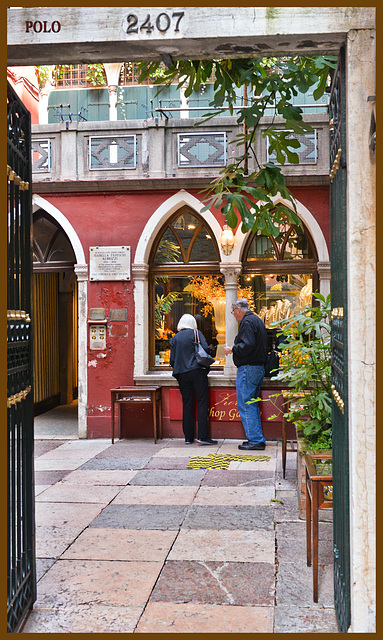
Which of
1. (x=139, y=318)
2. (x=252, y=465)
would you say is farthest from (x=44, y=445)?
(x=252, y=465)

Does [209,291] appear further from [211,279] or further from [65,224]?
[65,224]

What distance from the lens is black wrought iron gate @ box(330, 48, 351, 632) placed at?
335 centimetres

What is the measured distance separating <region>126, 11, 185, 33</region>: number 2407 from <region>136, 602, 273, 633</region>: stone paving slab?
3243mm

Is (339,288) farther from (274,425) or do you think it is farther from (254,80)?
(274,425)

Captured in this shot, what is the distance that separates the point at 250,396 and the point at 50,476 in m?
2.98

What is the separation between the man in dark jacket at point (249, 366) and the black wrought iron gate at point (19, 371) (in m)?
5.12

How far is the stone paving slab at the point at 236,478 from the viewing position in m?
7.11

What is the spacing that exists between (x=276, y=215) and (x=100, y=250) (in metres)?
5.08

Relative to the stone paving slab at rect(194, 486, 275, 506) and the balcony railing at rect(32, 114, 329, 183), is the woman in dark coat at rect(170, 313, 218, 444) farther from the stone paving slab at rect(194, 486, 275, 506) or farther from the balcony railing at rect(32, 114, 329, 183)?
the stone paving slab at rect(194, 486, 275, 506)

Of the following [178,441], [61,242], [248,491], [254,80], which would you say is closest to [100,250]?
[61,242]

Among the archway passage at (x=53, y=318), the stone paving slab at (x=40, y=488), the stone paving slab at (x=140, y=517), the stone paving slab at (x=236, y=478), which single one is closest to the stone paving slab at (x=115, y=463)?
the stone paving slab at (x=40, y=488)

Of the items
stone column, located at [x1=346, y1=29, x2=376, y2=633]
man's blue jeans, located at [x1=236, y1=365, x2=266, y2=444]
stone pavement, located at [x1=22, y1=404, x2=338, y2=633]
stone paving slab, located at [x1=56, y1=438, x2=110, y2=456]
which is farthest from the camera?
stone paving slab, located at [x1=56, y1=438, x2=110, y2=456]

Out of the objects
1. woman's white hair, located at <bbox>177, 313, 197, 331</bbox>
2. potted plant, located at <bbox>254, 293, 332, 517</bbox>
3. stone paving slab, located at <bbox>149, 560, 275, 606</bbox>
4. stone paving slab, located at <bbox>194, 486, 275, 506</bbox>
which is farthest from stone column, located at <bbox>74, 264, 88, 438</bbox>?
stone paving slab, located at <bbox>149, 560, 275, 606</bbox>

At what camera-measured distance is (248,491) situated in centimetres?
681
